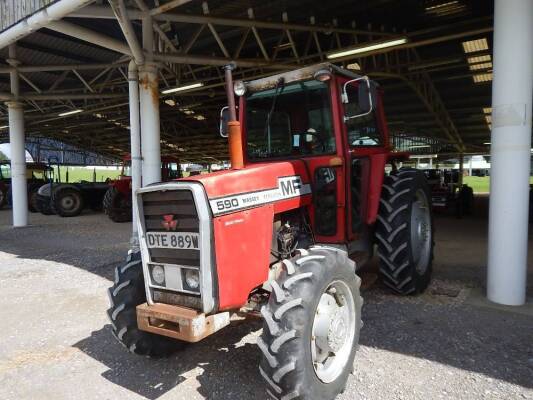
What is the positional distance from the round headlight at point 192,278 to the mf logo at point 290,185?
990 mm

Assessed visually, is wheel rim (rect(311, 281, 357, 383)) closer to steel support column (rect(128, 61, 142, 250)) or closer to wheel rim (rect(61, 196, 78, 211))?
steel support column (rect(128, 61, 142, 250))

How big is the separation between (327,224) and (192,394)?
186cm

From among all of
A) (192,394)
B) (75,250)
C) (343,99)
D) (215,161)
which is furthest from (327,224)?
(215,161)

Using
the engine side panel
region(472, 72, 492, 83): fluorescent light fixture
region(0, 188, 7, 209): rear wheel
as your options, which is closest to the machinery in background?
region(472, 72, 492, 83): fluorescent light fixture

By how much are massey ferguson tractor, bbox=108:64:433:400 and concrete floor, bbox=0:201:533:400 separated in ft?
1.04

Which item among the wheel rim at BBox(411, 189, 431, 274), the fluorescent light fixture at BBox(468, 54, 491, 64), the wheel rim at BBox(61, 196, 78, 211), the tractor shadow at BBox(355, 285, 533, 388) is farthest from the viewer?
the wheel rim at BBox(61, 196, 78, 211)

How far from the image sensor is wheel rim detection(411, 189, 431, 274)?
185 inches

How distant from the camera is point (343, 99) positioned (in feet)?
11.9

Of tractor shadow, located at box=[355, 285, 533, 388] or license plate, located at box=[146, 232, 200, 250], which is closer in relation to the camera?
license plate, located at box=[146, 232, 200, 250]

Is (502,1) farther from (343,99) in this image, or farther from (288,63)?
(288,63)

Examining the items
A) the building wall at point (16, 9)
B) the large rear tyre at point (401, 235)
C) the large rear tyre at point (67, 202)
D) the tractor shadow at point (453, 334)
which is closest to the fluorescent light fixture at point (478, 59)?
the large rear tyre at point (401, 235)

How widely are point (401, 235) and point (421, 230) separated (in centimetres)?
88

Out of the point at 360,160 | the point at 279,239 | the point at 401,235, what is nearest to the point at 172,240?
the point at 279,239

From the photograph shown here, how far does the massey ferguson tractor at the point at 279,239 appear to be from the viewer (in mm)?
2512
